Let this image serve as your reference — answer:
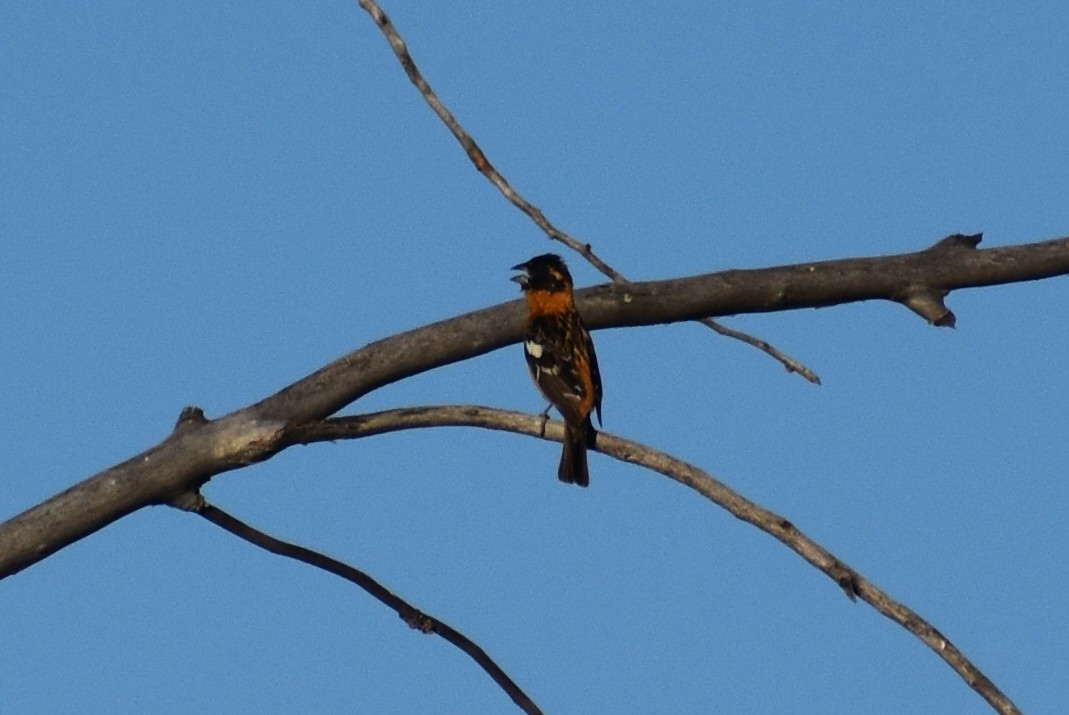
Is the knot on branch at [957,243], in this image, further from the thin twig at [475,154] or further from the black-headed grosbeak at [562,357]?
the black-headed grosbeak at [562,357]

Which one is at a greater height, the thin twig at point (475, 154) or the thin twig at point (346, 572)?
the thin twig at point (475, 154)

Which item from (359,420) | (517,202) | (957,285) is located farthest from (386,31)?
(957,285)

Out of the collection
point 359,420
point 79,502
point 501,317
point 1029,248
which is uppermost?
point 1029,248

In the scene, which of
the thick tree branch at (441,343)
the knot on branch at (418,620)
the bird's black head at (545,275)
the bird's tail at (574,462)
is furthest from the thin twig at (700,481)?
the bird's black head at (545,275)

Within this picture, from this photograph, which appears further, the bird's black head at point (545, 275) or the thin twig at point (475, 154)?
the bird's black head at point (545, 275)

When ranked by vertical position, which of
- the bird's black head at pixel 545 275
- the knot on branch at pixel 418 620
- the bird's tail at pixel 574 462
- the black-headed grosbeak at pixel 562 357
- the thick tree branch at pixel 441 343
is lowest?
the knot on branch at pixel 418 620

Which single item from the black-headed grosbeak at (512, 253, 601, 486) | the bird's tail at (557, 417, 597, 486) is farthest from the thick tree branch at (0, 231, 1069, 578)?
the black-headed grosbeak at (512, 253, 601, 486)

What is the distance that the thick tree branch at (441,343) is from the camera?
7.21m

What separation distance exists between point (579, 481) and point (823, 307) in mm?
2277

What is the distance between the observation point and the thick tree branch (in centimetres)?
721

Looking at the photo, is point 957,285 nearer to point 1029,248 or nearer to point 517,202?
point 1029,248

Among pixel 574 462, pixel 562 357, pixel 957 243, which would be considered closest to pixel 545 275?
pixel 562 357

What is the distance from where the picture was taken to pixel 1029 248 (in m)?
7.80

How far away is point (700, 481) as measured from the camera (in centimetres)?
683
